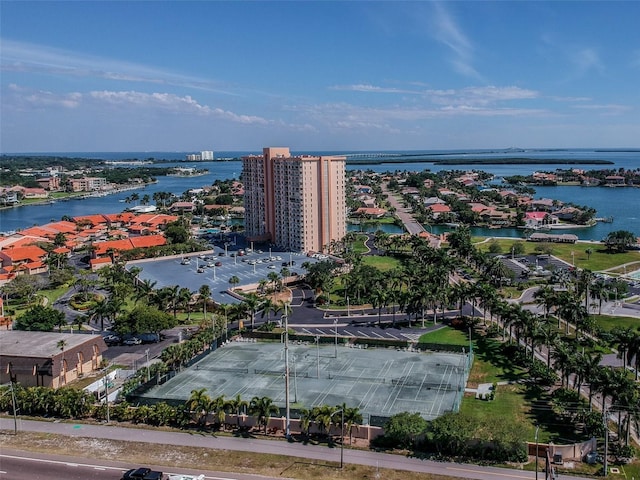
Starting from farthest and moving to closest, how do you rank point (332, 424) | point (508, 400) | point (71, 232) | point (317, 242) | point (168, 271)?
point (71, 232) → point (317, 242) → point (168, 271) → point (508, 400) → point (332, 424)

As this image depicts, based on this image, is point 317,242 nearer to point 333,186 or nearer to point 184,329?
point 333,186

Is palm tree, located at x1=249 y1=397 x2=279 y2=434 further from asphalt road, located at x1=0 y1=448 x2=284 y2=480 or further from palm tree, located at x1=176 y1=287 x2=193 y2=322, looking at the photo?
palm tree, located at x1=176 y1=287 x2=193 y2=322

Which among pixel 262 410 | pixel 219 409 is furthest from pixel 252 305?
pixel 262 410

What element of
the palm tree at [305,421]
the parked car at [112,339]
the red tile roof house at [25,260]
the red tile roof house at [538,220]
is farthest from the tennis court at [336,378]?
the red tile roof house at [538,220]

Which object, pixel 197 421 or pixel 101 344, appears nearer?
pixel 197 421

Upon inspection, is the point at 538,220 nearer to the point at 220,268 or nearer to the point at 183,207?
the point at 220,268

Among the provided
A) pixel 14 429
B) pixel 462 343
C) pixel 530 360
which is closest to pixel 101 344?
pixel 14 429

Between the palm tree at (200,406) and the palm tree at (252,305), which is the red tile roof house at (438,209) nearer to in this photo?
the palm tree at (252,305)

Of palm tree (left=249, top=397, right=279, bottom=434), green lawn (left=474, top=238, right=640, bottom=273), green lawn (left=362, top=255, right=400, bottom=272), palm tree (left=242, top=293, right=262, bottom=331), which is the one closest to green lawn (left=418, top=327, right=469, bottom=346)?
palm tree (left=242, top=293, right=262, bottom=331)
